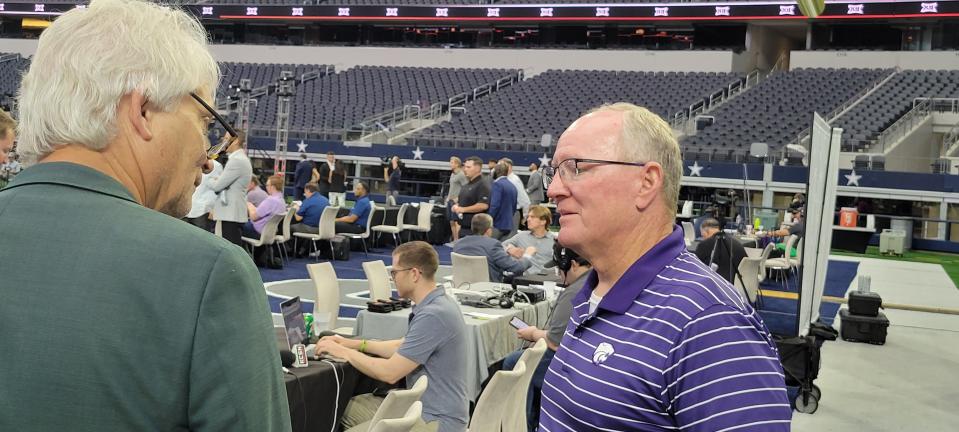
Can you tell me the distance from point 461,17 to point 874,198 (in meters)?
21.1

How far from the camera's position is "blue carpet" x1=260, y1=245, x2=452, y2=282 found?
13.4 metres

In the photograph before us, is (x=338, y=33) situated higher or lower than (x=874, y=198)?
higher

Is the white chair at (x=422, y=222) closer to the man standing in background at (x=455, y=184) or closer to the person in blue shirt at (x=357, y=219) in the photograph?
the man standing in background at (x=455, y=184)

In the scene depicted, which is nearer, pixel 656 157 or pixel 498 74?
pixel 656 157

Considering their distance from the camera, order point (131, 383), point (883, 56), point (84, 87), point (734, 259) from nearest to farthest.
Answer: point (131, 383)
point (84, 87)
point (734, 259)
point (883, 56)

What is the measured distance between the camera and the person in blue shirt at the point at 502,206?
13.3 meters

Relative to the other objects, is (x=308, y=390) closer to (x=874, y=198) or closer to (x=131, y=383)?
(x=131, y=383)

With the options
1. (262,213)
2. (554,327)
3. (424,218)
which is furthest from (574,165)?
(424,218)

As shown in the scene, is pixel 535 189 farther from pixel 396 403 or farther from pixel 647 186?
pixel 647 186

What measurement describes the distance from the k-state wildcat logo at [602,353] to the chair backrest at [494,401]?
2901mm

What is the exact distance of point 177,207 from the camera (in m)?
1.45

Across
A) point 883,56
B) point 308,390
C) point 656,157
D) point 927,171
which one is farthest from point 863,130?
point 656,157

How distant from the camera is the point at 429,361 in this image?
5488mm

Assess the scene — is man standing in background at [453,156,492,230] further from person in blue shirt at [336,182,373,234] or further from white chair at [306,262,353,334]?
white chair at [306,262,353,334]
